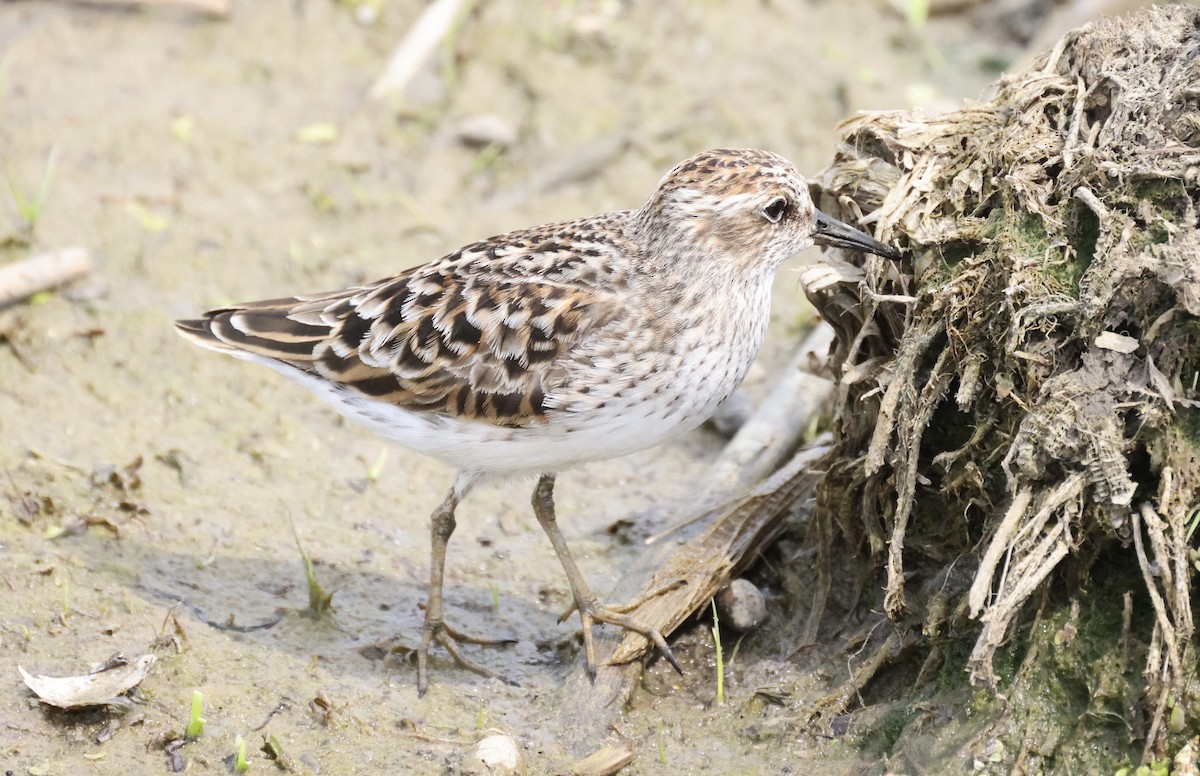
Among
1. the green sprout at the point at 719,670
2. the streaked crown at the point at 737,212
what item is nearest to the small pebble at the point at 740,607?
the green sprout at the point at 719,670

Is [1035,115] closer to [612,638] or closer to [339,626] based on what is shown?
[612,638]

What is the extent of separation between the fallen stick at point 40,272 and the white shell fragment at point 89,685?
3.30 metres

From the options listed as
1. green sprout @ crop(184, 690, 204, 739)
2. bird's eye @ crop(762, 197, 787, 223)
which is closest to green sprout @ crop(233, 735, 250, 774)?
green sprout @ crop(184, 690, 204, 739)

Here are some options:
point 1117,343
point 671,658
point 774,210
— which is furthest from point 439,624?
point 1117,343

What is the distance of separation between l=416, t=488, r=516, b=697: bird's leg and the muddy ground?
8 cm

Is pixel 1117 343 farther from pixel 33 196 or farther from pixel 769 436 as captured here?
pixel 33 196

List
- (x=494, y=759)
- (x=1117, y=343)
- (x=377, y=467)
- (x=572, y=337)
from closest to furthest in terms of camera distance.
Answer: (x=1117, y=343)
(x=494, y=759)
(x=572, y=337)
(x=377, y=467)

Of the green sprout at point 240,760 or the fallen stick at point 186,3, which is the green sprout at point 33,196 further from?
the green sprout at point 240,760

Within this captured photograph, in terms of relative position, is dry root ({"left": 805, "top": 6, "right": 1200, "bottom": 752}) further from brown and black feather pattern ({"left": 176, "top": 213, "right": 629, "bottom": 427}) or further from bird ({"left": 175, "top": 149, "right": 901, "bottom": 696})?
brown and black feather pattern ({"left": 176, "top": 213, "right": 629, "bottom": 427})

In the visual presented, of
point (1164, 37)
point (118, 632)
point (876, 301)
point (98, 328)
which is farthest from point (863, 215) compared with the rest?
point (98, 328)

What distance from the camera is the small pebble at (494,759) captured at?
5262mm

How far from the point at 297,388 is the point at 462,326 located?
8.06 feet

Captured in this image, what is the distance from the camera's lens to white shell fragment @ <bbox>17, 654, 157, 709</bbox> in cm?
526

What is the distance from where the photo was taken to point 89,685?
5.32 metres
